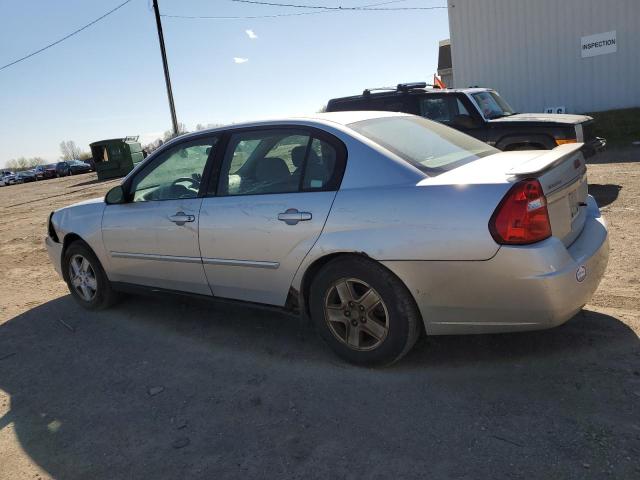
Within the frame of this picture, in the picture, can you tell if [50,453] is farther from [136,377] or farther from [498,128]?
[498,128]

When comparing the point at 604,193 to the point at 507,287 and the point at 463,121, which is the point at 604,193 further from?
the point at 507,287

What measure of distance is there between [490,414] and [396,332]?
689 millimetres

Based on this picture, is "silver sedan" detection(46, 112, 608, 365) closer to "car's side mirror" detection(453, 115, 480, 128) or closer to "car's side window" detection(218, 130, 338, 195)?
"car's side window" detection(218, 130, 338, 195)

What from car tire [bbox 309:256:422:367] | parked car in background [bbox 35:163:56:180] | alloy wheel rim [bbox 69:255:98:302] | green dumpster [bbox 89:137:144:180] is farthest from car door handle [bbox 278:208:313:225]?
parked car in background [bbox 35:163:56:180]

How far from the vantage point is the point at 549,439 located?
2588 millimetres

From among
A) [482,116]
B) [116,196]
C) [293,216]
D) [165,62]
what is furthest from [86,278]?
[165,62]

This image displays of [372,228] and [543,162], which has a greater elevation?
[543,162]

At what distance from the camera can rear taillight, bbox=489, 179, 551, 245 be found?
111 inches

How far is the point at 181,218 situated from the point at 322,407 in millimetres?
1836

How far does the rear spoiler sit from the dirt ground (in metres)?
1.17

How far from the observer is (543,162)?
315 cm

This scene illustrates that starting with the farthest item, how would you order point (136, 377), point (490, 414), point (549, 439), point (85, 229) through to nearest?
point (85, 229)
point (136, 377)
point (490, 414)
point (549, 439)

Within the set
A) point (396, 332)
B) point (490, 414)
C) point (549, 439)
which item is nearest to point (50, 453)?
point (396, 332)

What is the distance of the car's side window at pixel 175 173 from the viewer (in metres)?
4.21
